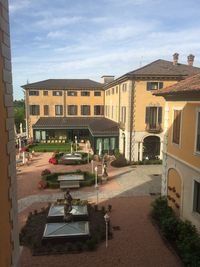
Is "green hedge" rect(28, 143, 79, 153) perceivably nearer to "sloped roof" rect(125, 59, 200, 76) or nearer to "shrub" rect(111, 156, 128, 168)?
"shrub" rect(111, 156, 128, 168)

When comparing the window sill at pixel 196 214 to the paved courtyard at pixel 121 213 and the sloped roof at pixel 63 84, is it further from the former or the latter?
the sloped roof at pixel 63 84

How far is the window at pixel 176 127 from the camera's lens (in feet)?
45.9

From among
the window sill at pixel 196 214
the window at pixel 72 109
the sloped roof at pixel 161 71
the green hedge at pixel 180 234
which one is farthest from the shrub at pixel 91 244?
the window at pixel 72 109

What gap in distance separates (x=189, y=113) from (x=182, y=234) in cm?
561

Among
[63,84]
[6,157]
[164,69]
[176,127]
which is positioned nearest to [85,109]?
[63,84]

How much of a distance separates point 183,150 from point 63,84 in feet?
111

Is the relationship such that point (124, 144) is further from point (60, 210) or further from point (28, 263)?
point (28, 263)

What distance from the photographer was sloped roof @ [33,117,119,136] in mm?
34094

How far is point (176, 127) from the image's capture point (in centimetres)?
1430

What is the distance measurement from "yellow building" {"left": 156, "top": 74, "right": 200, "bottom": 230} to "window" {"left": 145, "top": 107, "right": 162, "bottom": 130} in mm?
13871

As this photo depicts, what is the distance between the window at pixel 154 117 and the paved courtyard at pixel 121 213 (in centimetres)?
463

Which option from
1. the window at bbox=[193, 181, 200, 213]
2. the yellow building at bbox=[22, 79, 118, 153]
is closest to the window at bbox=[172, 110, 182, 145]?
the window at bbox=[193, 181, 200, 213]

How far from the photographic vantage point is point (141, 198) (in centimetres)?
1902

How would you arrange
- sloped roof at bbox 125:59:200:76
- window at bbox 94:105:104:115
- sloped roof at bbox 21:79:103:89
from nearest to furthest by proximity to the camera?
sloped roof at bbox 125:59:200:76 < sloped roof at bbox 21:79:103:89 < window at bbox 94:105:104:115
